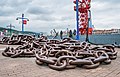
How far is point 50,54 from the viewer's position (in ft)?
12.4

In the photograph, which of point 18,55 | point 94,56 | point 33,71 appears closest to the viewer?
point 33,71

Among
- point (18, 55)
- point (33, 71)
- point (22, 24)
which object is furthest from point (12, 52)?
point (22, 24)

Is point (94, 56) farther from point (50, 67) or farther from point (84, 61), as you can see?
point (50, 67)

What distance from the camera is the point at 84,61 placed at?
308 cm

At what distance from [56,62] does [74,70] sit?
0.30m

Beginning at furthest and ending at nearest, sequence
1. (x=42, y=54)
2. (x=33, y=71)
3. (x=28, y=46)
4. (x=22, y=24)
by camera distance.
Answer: (x=22, y=24)
(x=28, y=46)
(x=42, y=54)
(x=33, y=71)

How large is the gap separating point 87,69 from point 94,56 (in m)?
0.41

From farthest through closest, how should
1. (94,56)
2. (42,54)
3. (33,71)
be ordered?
(42,54) < (94,56) < (33,71)

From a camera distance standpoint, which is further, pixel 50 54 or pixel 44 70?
pixel 50 54

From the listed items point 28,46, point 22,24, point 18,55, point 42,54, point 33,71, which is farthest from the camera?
point 22,24

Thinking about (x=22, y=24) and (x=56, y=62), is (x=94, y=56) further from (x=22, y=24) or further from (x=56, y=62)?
(x=22, y=24)

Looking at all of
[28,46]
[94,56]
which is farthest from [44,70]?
[28,46]

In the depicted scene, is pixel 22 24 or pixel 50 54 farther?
pixel 22 24

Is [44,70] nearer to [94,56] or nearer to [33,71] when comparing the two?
[33,71]
